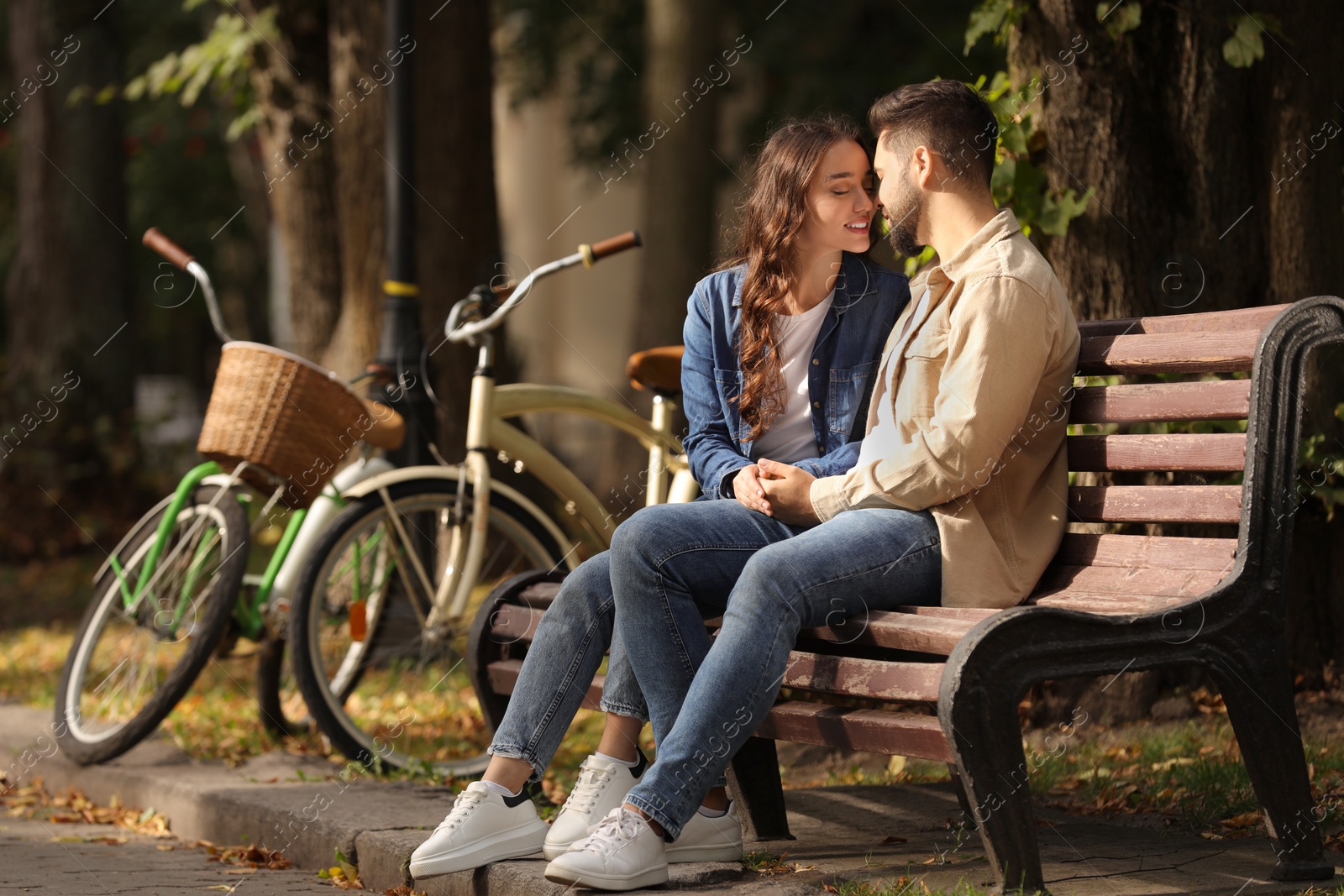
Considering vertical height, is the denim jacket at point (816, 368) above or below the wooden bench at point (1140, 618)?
above

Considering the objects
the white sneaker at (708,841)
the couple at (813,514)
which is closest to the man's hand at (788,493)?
the couple at (813,514)

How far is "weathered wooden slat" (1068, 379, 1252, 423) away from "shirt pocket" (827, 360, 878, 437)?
0.49 m

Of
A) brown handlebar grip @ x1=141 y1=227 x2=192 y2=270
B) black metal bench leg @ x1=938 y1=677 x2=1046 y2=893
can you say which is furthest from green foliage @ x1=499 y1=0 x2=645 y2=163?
black metal bench leg @ x1=938 y1=677 x2=1046 y2=893

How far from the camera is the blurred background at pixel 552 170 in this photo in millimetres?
4438

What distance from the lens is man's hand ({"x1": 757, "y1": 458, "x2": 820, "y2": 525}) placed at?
10.9 ft

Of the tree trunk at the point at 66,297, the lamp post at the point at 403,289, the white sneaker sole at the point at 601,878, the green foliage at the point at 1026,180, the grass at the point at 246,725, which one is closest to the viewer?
the white sneaker sole at the point at 601,878

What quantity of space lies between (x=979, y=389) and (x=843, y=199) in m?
0.75

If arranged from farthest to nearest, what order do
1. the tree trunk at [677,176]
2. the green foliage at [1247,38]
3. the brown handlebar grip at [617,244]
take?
1. the tree trunk at [677,176]
2. the brown handlebar grip at [617,244]
3. the green foliage at [1247,38]

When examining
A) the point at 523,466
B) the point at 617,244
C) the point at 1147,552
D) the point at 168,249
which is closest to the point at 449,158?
the point at 168,249

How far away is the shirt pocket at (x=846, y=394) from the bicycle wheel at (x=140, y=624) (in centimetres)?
198

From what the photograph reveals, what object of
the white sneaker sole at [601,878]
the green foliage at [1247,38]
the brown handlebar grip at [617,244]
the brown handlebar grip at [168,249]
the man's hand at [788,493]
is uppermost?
the green foliage at [1247,38]

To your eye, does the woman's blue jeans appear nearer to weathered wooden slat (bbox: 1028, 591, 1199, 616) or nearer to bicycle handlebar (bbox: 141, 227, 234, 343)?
weathered wooden slat (bbox: 1028, 591, 1199, 616)

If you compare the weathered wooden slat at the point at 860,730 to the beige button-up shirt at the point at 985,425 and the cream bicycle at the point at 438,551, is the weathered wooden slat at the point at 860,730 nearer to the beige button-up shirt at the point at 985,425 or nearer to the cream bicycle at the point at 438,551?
the beige button-up shirt at the point at 985,425

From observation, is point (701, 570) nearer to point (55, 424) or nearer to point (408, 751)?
point (408, 751)
